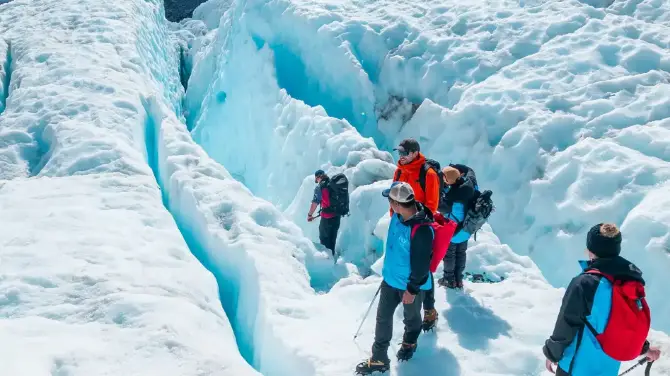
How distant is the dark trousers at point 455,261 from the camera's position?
189 inches

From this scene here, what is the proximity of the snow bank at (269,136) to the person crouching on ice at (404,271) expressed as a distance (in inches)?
167

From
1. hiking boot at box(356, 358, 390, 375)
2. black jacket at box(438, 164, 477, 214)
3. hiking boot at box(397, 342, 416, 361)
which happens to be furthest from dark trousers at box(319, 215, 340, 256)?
hiking boot at box(356, 358, 390, 375)

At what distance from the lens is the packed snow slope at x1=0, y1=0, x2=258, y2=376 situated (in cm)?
355

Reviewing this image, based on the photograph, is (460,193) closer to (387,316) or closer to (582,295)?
(387,316)

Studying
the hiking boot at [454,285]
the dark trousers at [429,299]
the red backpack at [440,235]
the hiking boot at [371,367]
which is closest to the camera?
the red backpack at [440,235]

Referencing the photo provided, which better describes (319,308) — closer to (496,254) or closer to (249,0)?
(496,254)

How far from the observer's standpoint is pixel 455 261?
4.88 metres

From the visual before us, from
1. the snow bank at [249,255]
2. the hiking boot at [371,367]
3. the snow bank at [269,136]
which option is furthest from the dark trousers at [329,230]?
the hiking boot at [371,367]

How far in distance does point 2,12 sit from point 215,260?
1153 centimetres

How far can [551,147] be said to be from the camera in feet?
27.9

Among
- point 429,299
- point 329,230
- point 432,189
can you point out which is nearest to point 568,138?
point 329,230

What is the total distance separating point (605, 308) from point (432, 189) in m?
2.05

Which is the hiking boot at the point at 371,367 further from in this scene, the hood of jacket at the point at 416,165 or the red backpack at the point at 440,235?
the hood of jacket at the point at 416,165

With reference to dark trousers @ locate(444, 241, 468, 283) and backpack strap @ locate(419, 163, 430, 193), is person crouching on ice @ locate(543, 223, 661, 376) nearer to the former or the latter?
backpack strap @ locate(419, 163, 430, 193)
